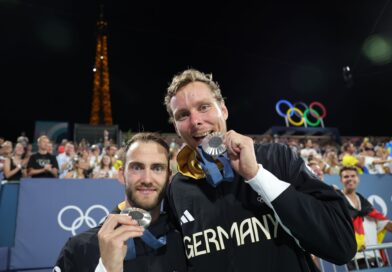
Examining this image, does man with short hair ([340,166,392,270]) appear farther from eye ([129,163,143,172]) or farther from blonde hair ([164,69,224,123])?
eye ([129,163,143,172])

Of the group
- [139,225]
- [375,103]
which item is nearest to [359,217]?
[139,225]

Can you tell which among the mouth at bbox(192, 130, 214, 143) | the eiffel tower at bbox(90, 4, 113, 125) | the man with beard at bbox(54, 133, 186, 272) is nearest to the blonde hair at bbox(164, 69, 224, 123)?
the mouth at bbox(192, 130, 214, 143)

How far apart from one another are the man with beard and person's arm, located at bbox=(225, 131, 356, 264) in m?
0.83

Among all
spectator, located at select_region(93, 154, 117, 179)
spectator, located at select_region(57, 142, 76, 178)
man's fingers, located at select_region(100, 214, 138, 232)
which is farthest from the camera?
spectator, located at select_region(57, 142, 76, 178)

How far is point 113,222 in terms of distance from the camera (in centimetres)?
167

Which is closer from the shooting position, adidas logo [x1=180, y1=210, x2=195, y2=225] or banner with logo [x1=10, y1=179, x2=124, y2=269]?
adidas logo [x1=180, y1=210, x2=195, y2=225]

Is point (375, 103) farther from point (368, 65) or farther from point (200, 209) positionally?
point (200, 209)

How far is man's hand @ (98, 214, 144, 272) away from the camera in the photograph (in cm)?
163

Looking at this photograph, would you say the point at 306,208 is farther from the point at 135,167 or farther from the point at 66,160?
the point at 66,160

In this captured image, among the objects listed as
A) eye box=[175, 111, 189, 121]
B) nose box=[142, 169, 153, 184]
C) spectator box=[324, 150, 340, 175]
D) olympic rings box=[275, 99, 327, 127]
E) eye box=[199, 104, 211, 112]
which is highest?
olympic rings box=[275, 99, 327, 127]

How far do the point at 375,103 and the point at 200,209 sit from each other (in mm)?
42993

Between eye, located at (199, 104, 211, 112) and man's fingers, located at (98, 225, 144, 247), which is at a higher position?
eye, located at (199, 104, 211, 112)

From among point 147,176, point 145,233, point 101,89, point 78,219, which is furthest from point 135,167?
point 101,89

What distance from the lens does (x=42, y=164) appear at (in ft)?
26.2
